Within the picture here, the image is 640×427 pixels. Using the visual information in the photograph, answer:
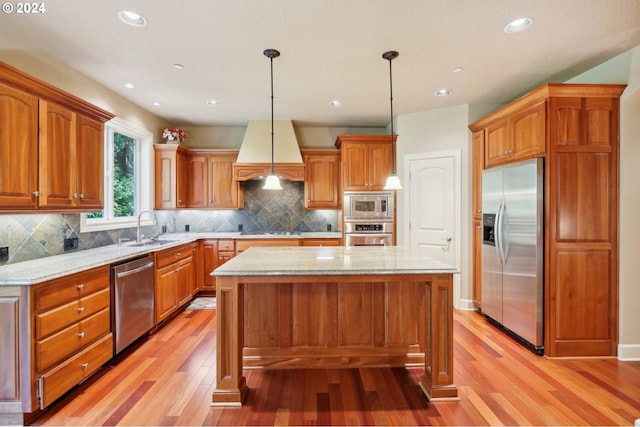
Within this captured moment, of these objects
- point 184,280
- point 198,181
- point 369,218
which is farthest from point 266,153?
point 184,280

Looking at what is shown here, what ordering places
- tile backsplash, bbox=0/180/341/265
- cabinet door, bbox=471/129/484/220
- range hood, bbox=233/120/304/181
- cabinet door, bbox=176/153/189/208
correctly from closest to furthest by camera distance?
1. cabinet door, bbox=471/129/484/220
2. cabinet door, bbox=176/153/189/208
3. range hood, bbox=233/120/304/181
4. tile backsplash, bbox=0/180/341/265

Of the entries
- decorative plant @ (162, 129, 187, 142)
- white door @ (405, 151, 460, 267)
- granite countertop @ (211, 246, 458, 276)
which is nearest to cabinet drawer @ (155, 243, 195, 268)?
granite countertop @ (211, 246, 458, 276)

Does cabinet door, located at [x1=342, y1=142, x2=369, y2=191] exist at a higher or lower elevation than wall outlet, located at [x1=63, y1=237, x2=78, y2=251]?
higher

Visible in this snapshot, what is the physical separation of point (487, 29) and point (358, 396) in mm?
2899

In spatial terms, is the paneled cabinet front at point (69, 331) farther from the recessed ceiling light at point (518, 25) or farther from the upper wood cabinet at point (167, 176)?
the recessed ceiling light at point (518, 25)

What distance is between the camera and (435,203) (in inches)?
170

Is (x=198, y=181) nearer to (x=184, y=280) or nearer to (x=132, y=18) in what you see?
(x=184, y=280)

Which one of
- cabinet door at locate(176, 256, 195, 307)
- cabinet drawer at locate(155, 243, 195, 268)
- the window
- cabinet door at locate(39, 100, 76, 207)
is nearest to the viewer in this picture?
cabinet door at locate(39, 100, 76, 207)

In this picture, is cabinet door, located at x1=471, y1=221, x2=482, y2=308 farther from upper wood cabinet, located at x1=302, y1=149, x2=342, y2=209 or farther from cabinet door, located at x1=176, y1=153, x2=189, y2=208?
cabinet door, located at x1=176, y1=153, x2=189, y2=208

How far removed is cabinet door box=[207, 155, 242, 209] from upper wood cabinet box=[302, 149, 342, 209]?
1.19m

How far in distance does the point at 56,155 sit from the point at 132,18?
3.99 feet

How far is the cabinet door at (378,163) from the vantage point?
4.69 metres

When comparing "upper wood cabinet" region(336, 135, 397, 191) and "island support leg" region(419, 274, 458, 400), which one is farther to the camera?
"upper wood cabinet" region(336, 135, 397, 191)

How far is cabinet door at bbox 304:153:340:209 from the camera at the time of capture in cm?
504
